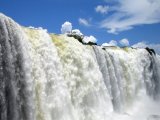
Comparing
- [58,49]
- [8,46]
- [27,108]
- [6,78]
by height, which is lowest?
[27,108]

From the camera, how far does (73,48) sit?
18.9 metres

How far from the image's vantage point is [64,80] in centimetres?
1684

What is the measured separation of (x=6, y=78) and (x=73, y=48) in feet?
20.3

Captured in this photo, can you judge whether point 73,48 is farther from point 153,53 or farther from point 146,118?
point 153,53

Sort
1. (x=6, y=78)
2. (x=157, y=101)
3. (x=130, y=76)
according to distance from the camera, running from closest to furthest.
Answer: (x=6, y=78)
(x=130, y=76)
(x=157, y=101)

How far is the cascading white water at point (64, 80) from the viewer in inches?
527

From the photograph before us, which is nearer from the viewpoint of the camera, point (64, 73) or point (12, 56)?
point (12, 56)

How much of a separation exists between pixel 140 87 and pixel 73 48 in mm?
10766

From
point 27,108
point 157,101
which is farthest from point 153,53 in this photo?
point 27,108

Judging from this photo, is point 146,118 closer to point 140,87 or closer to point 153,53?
point 140,87

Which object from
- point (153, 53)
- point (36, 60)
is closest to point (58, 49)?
point (36, 60)

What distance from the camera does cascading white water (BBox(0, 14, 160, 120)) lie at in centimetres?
1340

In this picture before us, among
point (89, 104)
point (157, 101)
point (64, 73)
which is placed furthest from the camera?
point (157, 101)

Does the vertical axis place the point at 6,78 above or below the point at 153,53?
below
